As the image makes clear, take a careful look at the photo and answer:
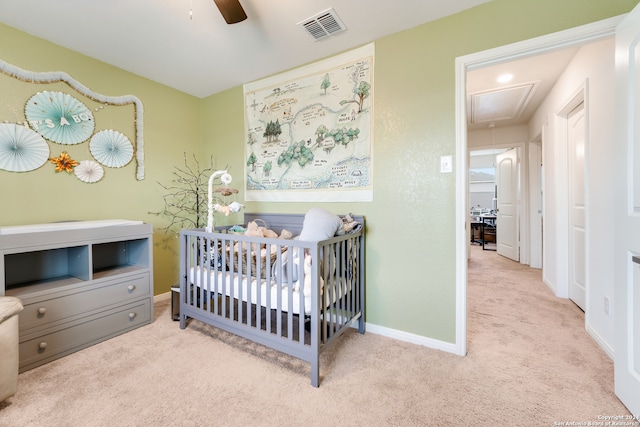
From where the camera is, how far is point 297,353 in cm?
156

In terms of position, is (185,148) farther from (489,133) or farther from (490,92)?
(489,133)

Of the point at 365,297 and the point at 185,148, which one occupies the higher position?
the point at 185,148

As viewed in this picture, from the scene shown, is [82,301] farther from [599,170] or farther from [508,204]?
[508,204]

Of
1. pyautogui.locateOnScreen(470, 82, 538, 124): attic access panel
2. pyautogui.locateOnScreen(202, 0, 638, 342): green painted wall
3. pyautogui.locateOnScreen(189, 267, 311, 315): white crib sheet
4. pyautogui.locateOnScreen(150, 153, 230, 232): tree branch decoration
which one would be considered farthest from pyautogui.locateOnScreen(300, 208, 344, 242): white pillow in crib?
pyautogui.locateOnScreen(470, 82, 538, 124): attic access panel

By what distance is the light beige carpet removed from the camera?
1.24 metres

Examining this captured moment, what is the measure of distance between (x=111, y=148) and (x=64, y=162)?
0.37 meters

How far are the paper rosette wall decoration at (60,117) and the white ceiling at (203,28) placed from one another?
1.46ft

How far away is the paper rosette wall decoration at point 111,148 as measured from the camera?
2.31m

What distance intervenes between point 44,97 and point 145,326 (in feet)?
6.44

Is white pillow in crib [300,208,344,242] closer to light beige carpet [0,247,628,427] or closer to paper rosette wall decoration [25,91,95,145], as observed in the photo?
light beige carpet [0,247,628,427]

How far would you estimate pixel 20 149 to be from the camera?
193 centimetres

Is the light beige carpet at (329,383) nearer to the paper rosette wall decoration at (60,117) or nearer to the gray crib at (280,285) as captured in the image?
the gray crib at (280,285)

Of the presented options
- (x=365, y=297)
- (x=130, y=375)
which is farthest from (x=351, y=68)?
(x=130, y=375)

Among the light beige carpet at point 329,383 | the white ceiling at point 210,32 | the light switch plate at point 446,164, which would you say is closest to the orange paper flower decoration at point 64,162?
the white ceiling at point 210,32
